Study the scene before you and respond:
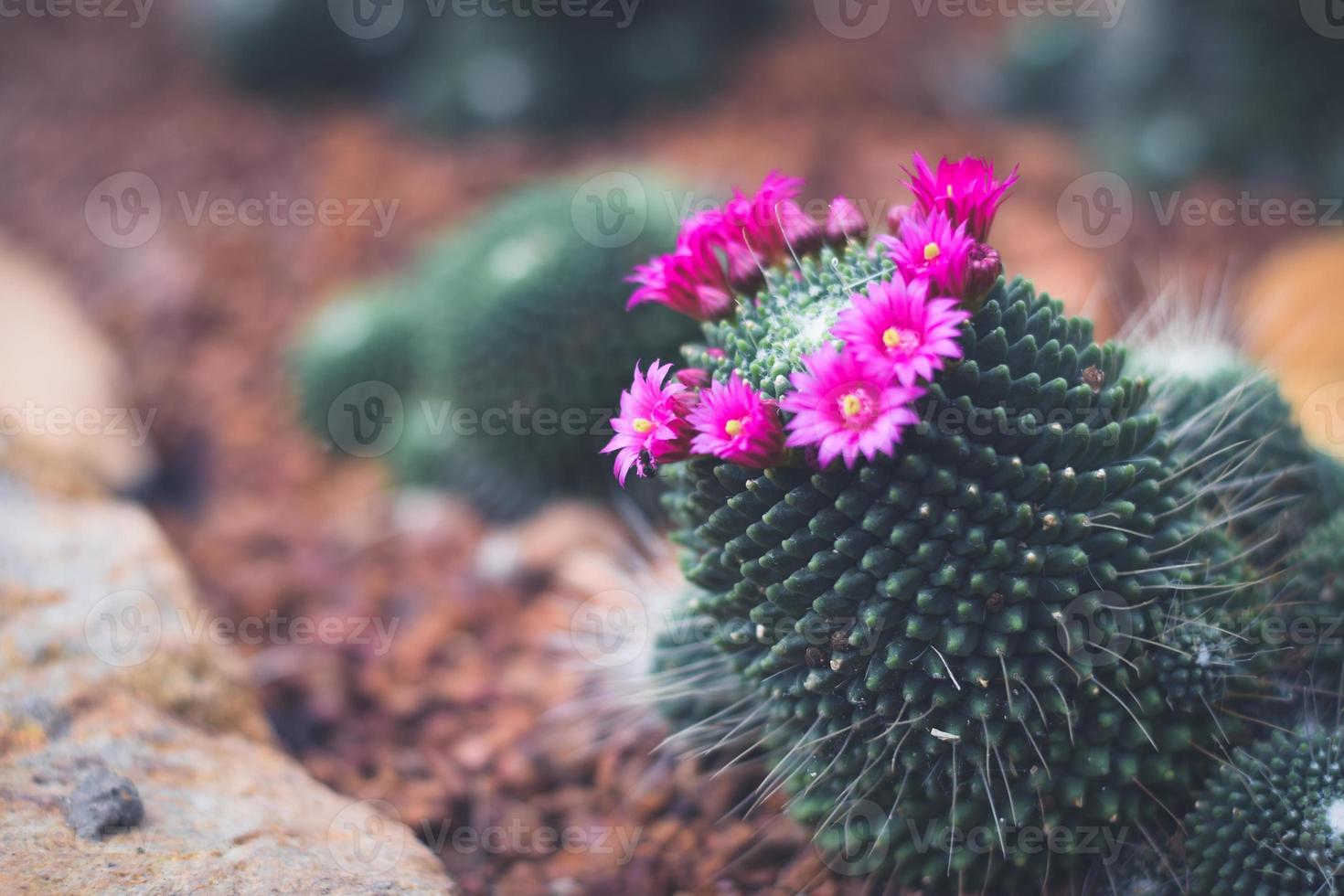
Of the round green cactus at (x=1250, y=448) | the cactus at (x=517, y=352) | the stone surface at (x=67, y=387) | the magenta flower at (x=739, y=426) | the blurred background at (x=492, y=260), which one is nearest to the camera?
the magenta flower at (x=739, y=426)

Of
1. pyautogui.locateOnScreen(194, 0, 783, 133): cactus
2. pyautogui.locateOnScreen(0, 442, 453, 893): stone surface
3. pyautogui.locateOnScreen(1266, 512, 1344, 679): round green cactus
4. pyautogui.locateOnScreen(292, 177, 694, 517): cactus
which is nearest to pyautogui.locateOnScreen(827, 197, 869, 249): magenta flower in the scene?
pyautogui.locateOnScreen(1266, 512, 1344, 679): round green cactus

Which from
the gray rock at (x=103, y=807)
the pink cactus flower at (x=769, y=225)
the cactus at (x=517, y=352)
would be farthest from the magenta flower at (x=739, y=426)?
the cactus at (x=517, y=352)

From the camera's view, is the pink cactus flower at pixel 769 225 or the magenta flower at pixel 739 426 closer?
the magenta flower at pixel 739 426

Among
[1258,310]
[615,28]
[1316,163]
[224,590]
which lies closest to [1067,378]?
[1258,310]

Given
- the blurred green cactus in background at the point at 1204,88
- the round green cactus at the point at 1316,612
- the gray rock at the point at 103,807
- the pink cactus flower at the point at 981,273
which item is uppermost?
the blurred green cactus in background at the point at 1204,88

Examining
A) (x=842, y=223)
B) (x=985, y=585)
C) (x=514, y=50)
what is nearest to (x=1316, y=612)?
(x=985, y=585)

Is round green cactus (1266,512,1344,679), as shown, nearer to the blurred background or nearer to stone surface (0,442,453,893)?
the blurred background

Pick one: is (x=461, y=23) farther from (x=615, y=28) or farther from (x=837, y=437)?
(x=837, y=437)

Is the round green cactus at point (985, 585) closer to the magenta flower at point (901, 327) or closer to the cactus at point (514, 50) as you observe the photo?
the magenta flower at point (901, 327)
